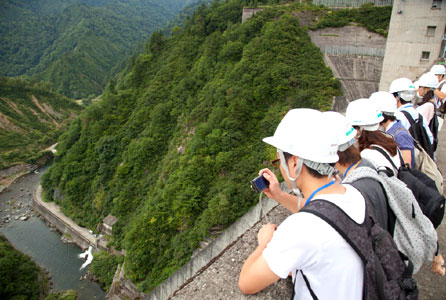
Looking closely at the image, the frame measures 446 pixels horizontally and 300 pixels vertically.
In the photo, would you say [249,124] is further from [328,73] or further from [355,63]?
→ [355,63]

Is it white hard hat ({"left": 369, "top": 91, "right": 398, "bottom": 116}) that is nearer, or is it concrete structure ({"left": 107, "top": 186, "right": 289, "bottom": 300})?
white hard hat ({"left": 369, "top": 91, "right": 398, "bottom": 116})

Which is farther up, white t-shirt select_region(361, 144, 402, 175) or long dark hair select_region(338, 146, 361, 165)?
long dark hair select_region(338, 146, 361, 165)

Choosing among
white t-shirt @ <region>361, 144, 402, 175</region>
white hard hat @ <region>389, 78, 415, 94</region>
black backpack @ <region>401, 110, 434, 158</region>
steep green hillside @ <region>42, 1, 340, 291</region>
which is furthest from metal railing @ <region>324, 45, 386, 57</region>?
white t-shirt @ <region>361, 144, 402, 175</region>

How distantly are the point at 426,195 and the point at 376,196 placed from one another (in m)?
1.07

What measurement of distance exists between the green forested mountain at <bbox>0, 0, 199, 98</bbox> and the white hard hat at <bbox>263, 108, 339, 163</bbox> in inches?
4183

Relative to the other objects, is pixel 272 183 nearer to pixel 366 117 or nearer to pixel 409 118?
pixel 366 117

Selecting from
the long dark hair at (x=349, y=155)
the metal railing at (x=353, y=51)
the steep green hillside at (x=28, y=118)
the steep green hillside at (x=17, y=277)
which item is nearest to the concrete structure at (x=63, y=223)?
the steep green hillside at (x=17, y=277)

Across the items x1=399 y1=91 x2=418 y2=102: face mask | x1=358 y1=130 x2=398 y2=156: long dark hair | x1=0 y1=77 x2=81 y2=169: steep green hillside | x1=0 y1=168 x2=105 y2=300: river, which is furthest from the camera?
x1=0 y1=77 x2=81 y2=169: steep green hillside

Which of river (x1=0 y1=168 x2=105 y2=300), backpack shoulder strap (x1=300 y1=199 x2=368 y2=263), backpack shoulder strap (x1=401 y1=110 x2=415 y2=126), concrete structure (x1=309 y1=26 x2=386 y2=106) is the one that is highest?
backpack shoulder strap (x1=300 y1=199 x2=368 y2=263)

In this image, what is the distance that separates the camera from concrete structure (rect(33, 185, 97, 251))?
3103cm

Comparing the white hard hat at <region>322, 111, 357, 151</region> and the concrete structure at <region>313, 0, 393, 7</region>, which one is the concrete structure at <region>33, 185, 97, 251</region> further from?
the concrete structure at <region>313, 0, 393, 7</region>

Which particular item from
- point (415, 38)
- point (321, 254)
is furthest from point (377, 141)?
point (415, 38)

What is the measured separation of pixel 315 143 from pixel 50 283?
3289cm

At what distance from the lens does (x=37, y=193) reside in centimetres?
4050
